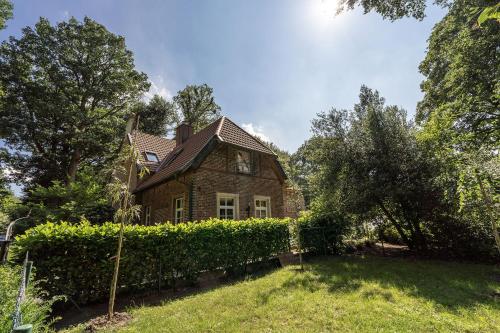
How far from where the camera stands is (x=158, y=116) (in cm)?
3153

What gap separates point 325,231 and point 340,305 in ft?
21.3

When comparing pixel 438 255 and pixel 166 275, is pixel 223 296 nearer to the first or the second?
pixel 166 275

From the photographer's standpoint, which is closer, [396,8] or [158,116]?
[396,8]

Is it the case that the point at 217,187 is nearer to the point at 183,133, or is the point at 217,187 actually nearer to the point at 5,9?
the point at 183,133

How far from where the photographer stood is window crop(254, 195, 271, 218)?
13.3 m

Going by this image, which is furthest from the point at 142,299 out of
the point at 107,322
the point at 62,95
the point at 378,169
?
the point at 62,95

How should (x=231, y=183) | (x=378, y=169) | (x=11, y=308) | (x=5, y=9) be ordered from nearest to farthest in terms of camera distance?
(x=11, y=308), (x=378, y=169), (x=231, y=183), (x=5, y=9)

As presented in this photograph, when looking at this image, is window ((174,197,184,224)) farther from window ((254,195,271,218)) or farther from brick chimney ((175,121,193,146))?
brick chimney ((175,121,193,146))

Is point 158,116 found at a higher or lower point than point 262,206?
higher

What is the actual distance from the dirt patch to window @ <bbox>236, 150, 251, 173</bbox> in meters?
8.90

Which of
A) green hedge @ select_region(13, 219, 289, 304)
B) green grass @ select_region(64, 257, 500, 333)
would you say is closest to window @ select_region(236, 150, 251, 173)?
green hedge @ select_region(13, 219, 289, 304)

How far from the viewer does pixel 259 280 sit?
6.98m

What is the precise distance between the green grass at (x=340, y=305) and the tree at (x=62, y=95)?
20070mm

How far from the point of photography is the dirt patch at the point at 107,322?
429 cm
